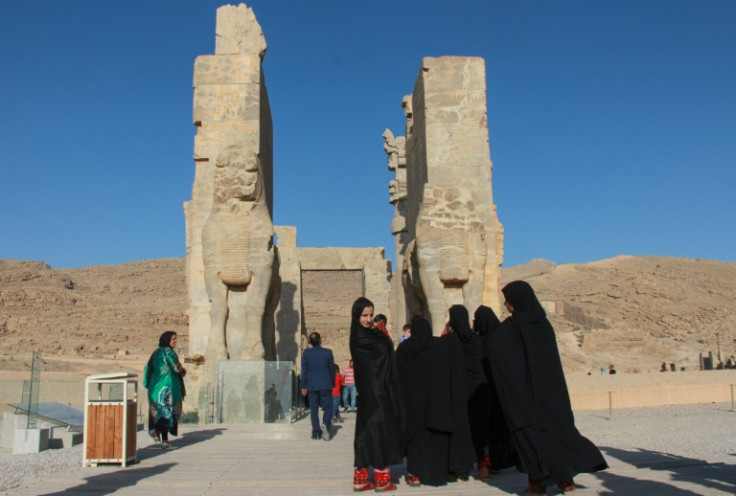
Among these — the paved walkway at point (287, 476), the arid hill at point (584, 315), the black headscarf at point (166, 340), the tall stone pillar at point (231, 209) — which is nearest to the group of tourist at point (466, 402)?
the paved walkway at point (287, 476)

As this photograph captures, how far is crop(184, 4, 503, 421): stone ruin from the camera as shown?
9008mm

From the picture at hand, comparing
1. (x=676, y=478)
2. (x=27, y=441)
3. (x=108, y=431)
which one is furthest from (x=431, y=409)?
(x=27, y=441)

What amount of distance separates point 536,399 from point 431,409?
2.31ft

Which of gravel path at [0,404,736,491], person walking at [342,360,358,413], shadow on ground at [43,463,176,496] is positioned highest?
person walking at [342,360,358,413]

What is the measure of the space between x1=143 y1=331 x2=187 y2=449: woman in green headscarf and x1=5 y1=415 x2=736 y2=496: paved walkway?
0.19 m

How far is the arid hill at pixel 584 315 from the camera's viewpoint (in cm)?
2577

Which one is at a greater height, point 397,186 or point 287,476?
point 397,186

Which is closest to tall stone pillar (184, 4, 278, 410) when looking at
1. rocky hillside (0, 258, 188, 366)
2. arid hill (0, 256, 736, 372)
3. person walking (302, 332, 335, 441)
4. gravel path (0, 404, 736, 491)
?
person walking (302, 332, 335, 441)

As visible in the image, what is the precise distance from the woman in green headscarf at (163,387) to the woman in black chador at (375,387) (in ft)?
7.12

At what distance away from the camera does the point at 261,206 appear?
9.26 meters

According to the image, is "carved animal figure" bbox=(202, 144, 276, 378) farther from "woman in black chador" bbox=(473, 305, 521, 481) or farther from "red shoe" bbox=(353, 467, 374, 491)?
"red shoe" bbox=(353, 467, 374, 491)

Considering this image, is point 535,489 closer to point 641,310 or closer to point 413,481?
point 413,481

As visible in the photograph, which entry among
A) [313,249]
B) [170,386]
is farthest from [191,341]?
[313,249]

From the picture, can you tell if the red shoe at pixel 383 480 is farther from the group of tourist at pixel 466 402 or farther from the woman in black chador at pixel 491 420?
the woman in black chador at pixel 491 420
